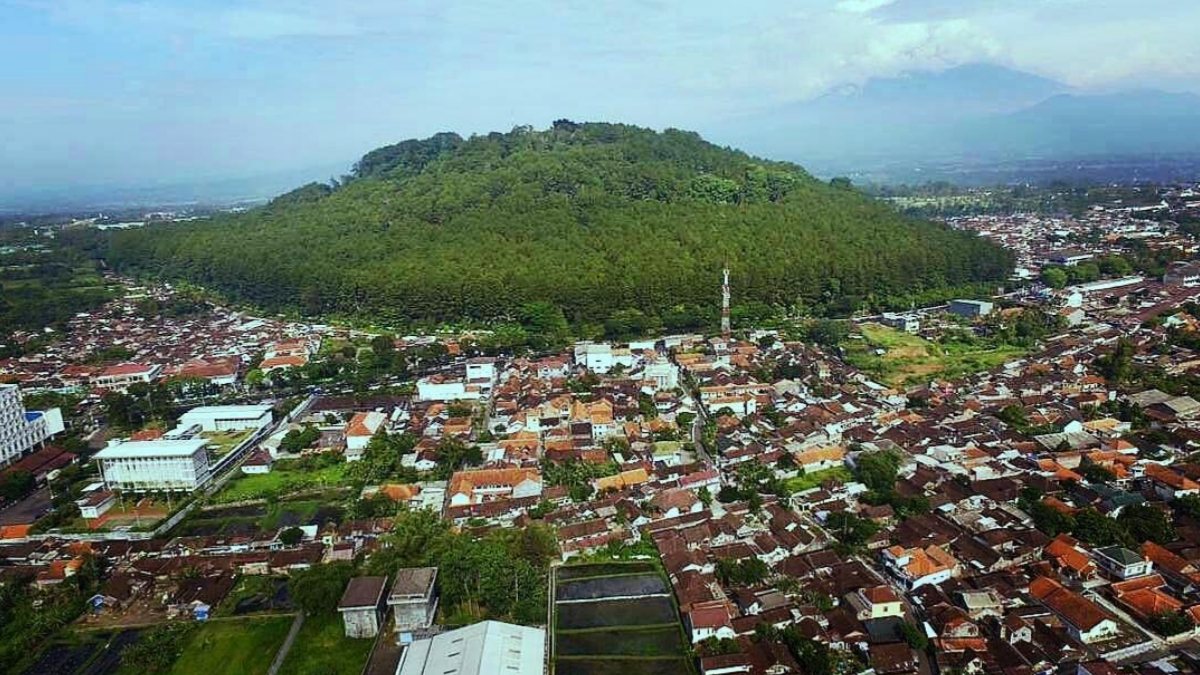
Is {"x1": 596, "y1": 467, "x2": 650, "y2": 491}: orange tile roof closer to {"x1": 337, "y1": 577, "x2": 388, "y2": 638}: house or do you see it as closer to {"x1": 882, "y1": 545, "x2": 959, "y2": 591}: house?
{"x1": 882, "y1": 545, "x2": 959, "y2": 591}: house

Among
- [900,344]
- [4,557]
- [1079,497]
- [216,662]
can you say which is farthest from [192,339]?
[1079,497]

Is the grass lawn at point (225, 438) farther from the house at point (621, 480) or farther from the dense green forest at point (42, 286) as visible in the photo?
the dense green forest at point (42, 286)

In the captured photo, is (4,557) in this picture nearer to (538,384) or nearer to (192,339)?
(538,384)

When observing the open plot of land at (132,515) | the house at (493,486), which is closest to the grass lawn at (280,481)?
the open plot of land at (132,515)

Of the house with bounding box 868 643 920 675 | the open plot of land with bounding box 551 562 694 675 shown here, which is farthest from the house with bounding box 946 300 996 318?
the house with bounding box 868 643 920 675

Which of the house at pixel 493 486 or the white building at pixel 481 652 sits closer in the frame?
the white building at pixel 481 652
